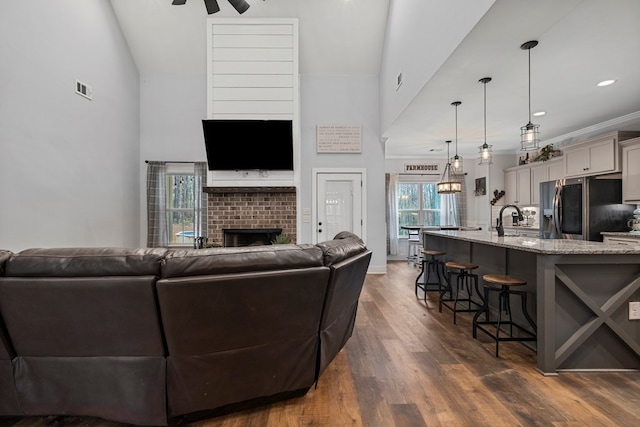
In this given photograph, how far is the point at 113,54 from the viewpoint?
4.99 metres

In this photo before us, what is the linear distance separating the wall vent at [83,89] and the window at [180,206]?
71.3 inches

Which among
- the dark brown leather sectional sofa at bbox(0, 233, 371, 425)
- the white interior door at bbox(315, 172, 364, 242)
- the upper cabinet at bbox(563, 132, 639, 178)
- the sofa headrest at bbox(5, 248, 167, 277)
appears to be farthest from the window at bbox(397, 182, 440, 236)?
the sofa headrest at bbox(5, 248, 167, 277)

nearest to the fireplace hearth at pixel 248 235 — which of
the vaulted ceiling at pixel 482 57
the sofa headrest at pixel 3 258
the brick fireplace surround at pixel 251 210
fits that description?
the brick fireplace surround at pixel 251 210

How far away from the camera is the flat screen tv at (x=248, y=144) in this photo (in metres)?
4.98

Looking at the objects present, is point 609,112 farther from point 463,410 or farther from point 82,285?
point 82,285

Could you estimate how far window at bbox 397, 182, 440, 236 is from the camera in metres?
7.93

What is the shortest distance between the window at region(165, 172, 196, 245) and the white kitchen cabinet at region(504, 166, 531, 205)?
22.1ft

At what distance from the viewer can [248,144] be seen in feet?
16.5

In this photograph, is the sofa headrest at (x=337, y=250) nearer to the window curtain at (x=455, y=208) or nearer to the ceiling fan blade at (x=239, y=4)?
the ceiling fan blade at (x=239, y=4)

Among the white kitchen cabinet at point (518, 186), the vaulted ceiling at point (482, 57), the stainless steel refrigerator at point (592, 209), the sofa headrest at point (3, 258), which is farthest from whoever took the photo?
the white kitchen cabinet at point (518, 186)

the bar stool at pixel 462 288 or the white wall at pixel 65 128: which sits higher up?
the white wall at pixel 65 128

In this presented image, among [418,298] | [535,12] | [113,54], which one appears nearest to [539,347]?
[418,298]

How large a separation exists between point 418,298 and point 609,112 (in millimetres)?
3924

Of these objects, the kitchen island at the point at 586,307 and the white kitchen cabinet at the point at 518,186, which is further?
the white kitchen cabinet at the point at 518,186
